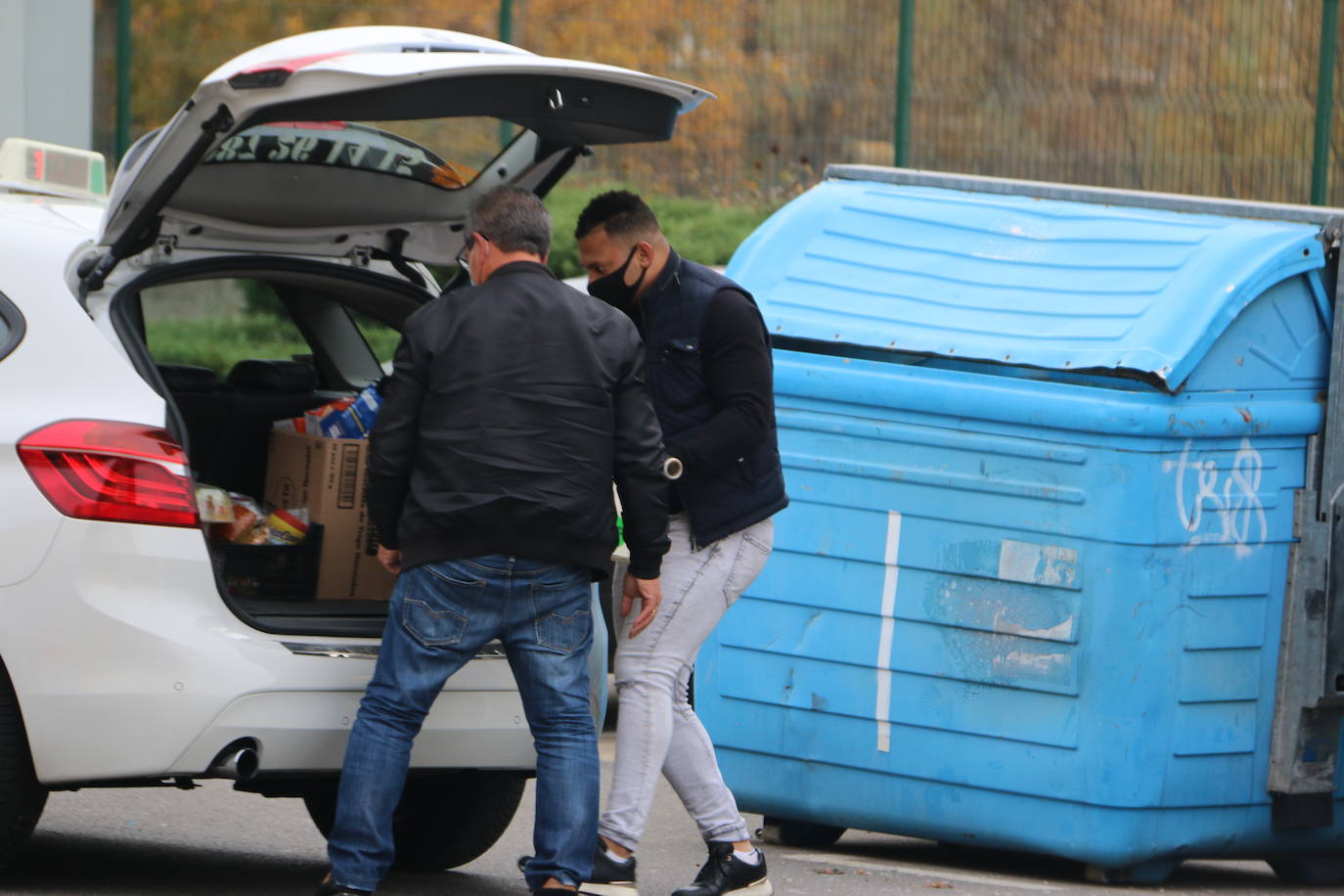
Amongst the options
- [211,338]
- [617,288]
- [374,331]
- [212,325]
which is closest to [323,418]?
[617,288]

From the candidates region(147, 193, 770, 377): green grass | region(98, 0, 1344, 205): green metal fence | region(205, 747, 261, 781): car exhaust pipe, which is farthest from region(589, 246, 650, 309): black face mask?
region(98, 0, 1344, 205): green metal fence

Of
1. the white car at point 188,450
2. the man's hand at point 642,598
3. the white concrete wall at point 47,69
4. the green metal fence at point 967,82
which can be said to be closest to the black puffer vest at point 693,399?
the man's hand at point 642,598

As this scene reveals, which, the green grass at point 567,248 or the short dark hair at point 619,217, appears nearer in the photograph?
the short dark hair at point 619,217

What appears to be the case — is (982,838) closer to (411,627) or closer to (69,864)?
(411,627)

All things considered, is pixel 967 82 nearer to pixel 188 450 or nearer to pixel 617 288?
pixel 617 288

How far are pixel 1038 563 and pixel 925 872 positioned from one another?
913mm

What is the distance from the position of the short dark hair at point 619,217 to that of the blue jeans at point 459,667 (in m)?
0.90

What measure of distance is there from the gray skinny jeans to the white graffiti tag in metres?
1.11

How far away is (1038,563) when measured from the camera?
17.8 ft

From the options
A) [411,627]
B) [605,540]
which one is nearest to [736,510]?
[605,540]

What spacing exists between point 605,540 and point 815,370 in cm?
150

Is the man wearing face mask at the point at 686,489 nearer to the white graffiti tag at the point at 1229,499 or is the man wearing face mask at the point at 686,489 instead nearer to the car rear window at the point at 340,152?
the car rear window at the point at 340,152

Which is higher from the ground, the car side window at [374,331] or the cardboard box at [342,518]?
the car side window at [374,331]

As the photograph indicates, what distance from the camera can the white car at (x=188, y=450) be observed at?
168 inches
